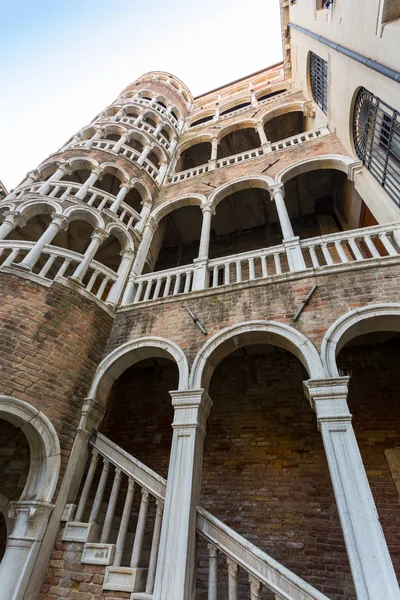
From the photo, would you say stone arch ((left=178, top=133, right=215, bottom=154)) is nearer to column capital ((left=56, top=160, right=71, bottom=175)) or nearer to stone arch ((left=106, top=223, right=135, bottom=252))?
column capital ((left=56, top=160, right=71, bottom=175))

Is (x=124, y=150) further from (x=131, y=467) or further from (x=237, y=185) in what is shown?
(x=131, y=467)

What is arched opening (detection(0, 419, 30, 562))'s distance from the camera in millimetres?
5184

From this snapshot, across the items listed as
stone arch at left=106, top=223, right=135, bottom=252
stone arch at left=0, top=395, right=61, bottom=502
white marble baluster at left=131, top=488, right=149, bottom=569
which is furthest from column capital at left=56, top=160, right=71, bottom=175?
white marble baluster at left=131, top=488, right=149, bottom=569

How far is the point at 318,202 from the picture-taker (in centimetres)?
1055

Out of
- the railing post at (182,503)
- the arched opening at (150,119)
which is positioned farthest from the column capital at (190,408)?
the arched opening at (150,119)

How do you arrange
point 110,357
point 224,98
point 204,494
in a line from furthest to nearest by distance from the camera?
point 224,98 < point 204,494 < point 110,357

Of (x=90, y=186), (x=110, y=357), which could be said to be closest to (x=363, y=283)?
(x=110, y=357)

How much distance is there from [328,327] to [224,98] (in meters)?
18.1

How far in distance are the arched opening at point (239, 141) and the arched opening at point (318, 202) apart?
4.36m

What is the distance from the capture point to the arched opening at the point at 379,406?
15.5 ft

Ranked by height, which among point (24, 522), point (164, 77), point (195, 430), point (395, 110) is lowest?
point (24, 522)

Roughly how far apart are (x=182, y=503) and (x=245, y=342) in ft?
8.31

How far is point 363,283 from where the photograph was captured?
4898 millimetres

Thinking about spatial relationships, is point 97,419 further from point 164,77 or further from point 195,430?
point 164,77
